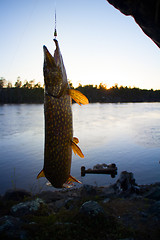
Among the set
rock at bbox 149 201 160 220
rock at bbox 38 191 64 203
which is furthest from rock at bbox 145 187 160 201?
rock at bbox 38 191 64 203

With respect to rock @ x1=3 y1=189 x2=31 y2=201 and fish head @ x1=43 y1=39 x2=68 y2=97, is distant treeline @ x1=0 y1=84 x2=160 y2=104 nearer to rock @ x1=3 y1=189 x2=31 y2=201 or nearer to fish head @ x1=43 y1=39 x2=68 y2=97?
rock @ x1=3 y1=189 x2=31 y2=201

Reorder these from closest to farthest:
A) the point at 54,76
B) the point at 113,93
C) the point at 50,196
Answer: the point at 54,76 → the point at 50,196 → the point at 113,93

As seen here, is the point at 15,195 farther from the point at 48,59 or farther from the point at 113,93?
the point at 113,93

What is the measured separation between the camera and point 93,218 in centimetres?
781

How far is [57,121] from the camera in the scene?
2420 millimetres

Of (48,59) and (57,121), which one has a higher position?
(48,59)

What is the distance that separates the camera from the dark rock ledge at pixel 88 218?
688 centimetres

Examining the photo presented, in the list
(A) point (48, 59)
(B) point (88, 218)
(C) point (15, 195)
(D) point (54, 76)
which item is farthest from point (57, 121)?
(C) point (15, 195)

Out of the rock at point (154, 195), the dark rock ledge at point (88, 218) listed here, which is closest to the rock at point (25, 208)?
the dark rock ledge at point (88, 218)

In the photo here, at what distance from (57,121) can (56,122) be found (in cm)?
2

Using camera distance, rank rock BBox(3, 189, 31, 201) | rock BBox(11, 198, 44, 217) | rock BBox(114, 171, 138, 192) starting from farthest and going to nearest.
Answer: rock BBox(114, 171, 138, 192) → rock BBox(3, 189, 31, 201) → rock BBox(11, 198, 44, 217)

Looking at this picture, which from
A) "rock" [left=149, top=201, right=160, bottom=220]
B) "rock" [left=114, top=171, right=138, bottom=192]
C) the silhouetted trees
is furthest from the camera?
the silhouetted trees

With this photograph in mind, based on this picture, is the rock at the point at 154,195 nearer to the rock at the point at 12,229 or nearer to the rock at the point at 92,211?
the rock at the point at 92,211

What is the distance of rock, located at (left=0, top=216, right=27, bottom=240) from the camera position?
6520 millimetres
